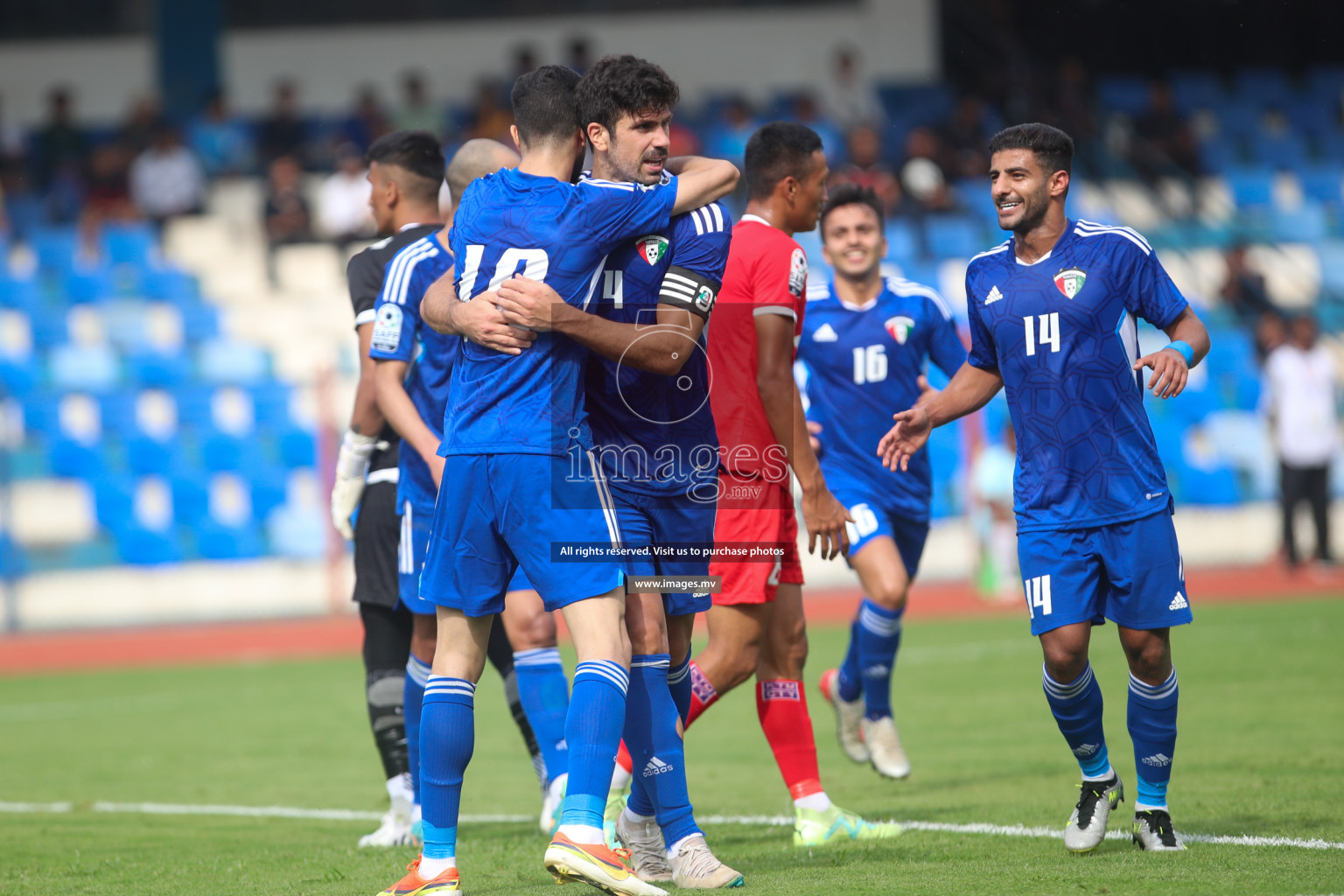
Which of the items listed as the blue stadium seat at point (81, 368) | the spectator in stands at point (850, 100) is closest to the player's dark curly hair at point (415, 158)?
the blue stadium seat at point (81, 368)

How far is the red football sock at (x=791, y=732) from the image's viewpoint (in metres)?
5.81

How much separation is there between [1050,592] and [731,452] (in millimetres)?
1244

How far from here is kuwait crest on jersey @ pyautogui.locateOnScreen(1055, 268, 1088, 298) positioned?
5172 mm

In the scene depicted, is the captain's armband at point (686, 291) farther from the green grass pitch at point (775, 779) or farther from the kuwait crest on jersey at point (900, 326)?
the kuwait crest on jersey at point (900, 326)

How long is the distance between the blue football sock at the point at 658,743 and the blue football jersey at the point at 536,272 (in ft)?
2.74

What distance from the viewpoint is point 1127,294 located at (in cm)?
520

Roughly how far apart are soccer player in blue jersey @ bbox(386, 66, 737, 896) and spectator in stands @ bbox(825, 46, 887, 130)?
56.4 ft

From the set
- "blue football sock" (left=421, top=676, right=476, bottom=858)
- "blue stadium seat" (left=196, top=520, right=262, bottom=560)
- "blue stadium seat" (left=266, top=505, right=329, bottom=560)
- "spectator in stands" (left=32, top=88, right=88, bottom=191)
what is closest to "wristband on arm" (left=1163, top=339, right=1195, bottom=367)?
"blue football sock" (left=421, top=676, right=476, bottom=858)

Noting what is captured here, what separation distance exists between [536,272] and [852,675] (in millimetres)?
3491

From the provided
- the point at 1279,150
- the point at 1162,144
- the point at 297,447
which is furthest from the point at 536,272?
the point at 1279,150

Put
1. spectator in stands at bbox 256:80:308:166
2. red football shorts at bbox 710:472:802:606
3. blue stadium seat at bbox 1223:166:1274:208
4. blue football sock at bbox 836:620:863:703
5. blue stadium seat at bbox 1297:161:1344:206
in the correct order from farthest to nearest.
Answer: blue stadium seat at bbox 1297:161:1344:206, blue stadium seat at bbox 1223:166:1274:208, spectator in stands at bbox 256:80:308:166, blue football sock at bbox 836:620:863:703, red football shorts at bbox 710:472:802:606

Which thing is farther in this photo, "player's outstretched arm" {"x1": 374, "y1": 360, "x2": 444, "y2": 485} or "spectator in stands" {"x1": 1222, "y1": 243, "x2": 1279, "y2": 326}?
"spectator in stands" {"x1": 1222, "y1": 243, "x2": 1279, "y2": 326}

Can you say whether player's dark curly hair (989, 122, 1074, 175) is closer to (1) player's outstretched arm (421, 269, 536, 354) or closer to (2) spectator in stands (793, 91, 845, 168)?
(1) player's outstretched arm (421, 269, 536, 354)

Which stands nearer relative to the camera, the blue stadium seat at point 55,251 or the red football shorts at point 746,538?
the red football shorts at point 746,538
